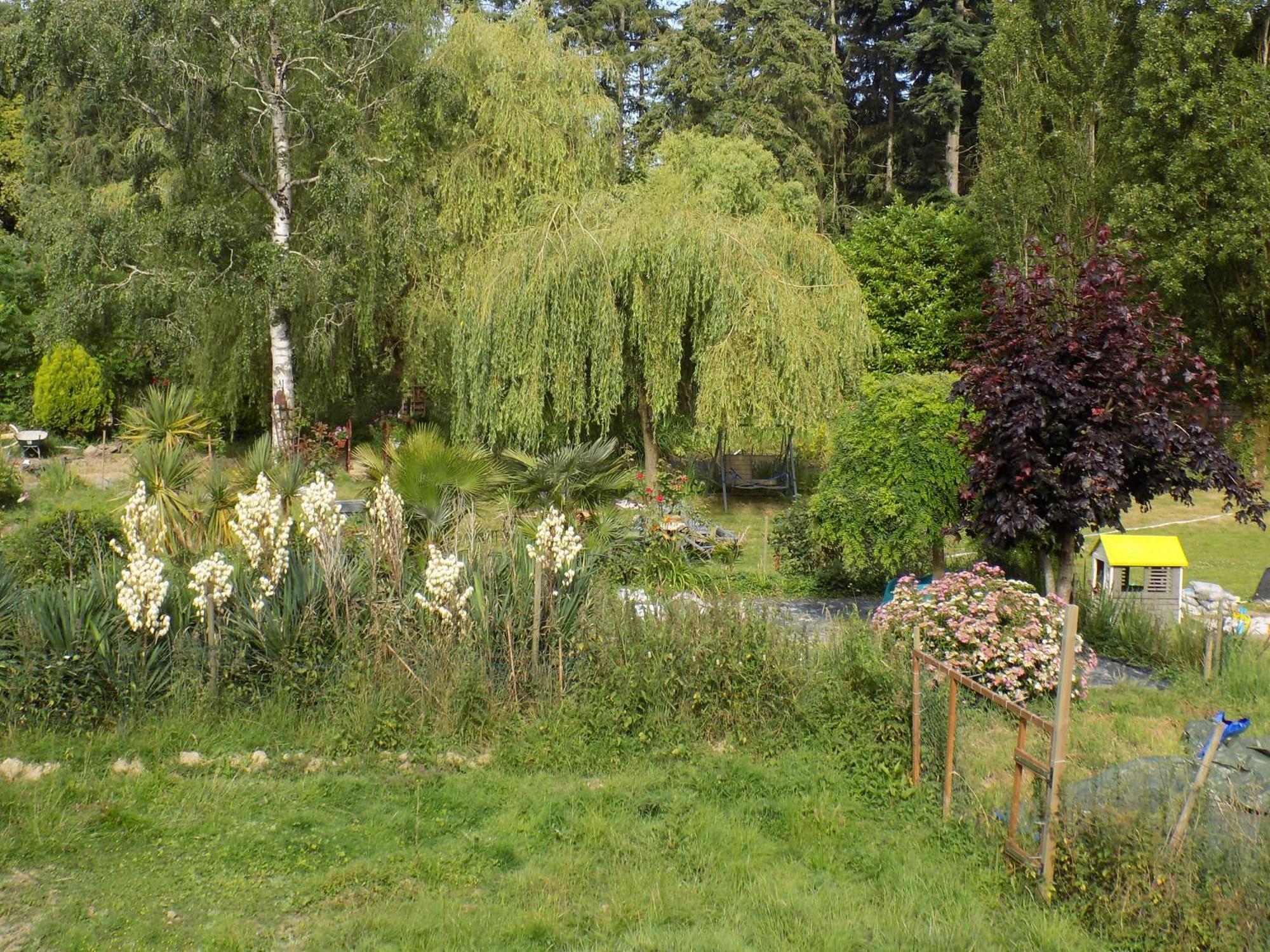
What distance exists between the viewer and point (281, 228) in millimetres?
18047

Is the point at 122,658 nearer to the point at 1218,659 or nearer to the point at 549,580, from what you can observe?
the point at 549,580

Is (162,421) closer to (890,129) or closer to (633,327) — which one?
(633,327)

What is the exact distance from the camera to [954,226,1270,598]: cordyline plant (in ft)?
27.8

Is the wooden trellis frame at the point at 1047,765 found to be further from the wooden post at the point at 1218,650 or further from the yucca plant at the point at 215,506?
the yucca plant at the point at 215,506

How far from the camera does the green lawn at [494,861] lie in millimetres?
4707

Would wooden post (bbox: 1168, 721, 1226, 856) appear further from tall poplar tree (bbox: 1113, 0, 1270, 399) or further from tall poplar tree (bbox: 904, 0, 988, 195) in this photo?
tall poplar tree (bbox: 904, 0, 988, 195)

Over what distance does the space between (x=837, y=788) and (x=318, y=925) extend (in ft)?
9.40

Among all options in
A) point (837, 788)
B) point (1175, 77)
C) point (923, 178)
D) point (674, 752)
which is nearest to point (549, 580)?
point (674, 752)

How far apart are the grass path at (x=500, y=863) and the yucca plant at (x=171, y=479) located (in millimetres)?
5357

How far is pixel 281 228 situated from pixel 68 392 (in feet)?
21.1

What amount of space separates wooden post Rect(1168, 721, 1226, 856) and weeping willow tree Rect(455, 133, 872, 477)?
438 inches

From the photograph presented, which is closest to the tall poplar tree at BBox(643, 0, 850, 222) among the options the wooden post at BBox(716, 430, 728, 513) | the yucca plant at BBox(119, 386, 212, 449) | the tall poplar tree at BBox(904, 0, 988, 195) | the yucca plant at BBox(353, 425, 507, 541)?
the tall poplar tree at BBox(904, 0, 988, 195)

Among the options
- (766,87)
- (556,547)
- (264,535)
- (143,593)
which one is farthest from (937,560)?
(766,87)

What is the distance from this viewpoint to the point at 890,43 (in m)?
34.5
